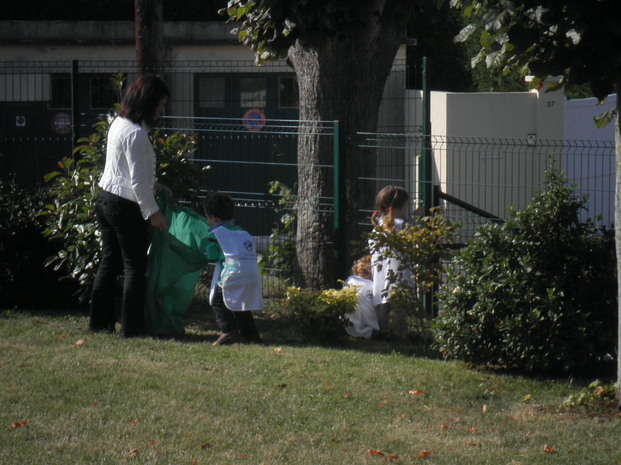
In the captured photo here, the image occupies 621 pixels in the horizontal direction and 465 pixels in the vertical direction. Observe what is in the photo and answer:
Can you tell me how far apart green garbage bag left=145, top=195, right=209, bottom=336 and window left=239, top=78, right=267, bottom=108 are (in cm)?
843

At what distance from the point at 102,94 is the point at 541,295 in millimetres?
10630

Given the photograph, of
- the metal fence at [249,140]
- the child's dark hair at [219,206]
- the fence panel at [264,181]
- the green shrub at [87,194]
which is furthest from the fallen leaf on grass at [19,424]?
the metal fence at [249,140]

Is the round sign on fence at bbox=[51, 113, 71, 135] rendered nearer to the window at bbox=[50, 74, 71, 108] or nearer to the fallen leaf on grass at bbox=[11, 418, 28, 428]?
the window at bbox=[50, 74, 71, 108]

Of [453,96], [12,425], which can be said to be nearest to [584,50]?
[12,425]

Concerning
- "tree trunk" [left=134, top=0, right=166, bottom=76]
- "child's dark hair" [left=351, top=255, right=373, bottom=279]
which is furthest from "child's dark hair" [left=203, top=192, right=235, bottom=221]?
"tree trunk" [left=134, top=0, right=166, bottom=76]

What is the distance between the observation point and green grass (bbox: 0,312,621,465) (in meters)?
4.90

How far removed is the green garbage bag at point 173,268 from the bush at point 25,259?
57.5 inches

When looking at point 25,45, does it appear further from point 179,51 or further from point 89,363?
point 89,363

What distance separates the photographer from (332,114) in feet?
29.3

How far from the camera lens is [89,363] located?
6574 millimetres

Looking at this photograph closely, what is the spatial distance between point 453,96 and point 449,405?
8982mm

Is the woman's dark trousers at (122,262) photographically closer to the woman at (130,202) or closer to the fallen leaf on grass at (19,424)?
the woman at (130,202)

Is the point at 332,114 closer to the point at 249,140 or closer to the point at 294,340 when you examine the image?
the point at 294,340

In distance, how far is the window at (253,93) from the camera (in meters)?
15.7
